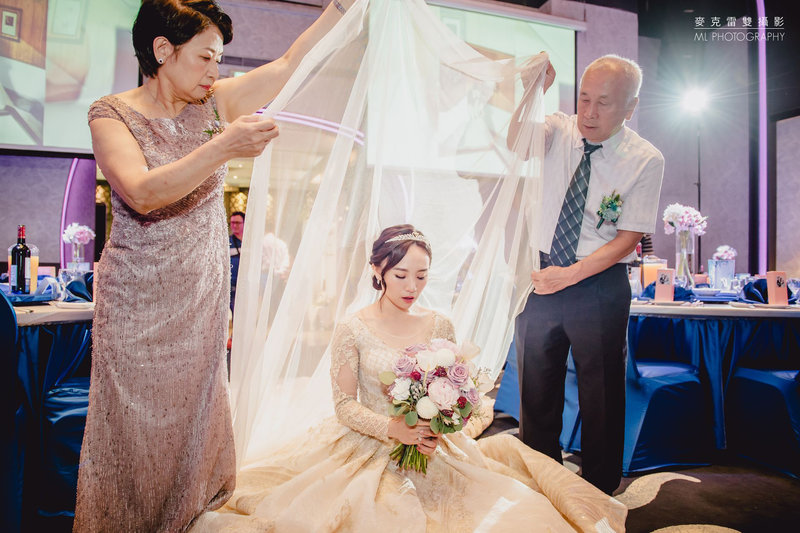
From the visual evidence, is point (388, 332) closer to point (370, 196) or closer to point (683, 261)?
point (370, 196)

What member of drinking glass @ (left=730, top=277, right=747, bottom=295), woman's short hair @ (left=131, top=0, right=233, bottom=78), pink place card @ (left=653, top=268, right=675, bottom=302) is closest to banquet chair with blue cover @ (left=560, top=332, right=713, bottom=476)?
pink place card @ (left=653, top=268, right=675, bottom=302)

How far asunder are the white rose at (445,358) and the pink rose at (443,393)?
57mm

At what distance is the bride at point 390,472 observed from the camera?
1.62 m

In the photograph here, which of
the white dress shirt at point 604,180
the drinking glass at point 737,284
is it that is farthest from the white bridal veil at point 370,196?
the drinking glass at point 737,284

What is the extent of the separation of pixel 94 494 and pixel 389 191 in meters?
1.49

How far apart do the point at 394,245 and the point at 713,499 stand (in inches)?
81.9

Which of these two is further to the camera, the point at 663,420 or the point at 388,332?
the point at 663,420

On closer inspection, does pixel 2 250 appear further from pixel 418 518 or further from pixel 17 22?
pixel 418 518

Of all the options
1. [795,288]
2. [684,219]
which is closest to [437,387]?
[684,219]

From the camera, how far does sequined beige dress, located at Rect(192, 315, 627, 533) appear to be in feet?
5.27

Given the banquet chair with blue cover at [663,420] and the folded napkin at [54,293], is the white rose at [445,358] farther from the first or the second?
the folded napkin at [54,293]

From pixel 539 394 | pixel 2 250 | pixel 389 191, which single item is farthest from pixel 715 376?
pixel 2 250

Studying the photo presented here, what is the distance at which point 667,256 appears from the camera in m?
7.25

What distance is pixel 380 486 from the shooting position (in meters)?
1.76
